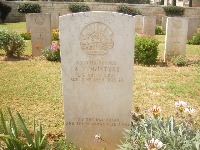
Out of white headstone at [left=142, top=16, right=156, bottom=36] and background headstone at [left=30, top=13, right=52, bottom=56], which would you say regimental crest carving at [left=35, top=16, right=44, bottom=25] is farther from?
white headstone at [left=142, top=16, right=156, bottom=36]

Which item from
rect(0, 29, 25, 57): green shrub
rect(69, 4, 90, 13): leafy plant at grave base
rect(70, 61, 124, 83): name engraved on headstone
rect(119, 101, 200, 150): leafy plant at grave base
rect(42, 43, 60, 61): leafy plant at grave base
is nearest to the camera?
rect(119, 101, 200, 150): leafy plant at grave base

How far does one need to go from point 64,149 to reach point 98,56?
1.30 meters

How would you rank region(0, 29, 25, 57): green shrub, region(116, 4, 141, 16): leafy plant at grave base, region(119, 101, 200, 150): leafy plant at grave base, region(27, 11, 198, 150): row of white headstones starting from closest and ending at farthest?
region(119, 101, 200, 150): leafy plant at grave base
region(27, 11, 198, 150): row of white headstones
region(0, 29, 25, 57): green shrub
region(116, 4, 141, 16): leafy plant at grave base

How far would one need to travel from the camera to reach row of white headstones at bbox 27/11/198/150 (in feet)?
10.3

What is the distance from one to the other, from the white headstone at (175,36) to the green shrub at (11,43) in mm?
5514

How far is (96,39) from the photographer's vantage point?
320 centimetres

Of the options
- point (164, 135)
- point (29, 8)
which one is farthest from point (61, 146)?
point (29, 8)

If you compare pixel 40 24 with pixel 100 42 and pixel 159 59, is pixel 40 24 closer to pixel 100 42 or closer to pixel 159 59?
pixel 159 59

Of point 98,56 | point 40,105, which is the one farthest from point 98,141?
point 40,105

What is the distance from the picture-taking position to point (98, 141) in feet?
11.9

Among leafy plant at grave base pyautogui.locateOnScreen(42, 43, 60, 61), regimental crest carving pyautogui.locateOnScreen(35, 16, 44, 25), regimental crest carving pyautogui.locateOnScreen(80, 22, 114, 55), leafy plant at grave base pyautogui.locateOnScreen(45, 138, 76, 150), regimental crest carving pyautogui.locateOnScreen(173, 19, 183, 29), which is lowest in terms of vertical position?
leafy plant at grave base pyautogui.locateOnScreen(45, 138, 76, 150)

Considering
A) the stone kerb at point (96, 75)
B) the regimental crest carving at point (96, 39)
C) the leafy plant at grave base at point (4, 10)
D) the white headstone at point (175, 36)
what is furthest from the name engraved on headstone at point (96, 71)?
the leafy plant at grave base at point (4, 10)

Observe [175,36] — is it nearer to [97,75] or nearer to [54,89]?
[54,89]

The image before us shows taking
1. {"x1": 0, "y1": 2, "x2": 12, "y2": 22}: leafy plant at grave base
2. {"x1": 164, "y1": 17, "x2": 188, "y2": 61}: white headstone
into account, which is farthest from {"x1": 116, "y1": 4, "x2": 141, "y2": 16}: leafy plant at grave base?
{"x1": 164, "y1": 17, "x2": 188, "y2": 61}: white headstone
